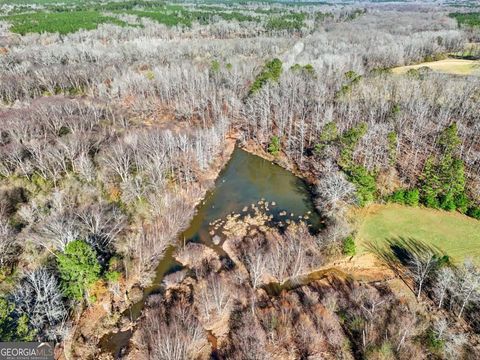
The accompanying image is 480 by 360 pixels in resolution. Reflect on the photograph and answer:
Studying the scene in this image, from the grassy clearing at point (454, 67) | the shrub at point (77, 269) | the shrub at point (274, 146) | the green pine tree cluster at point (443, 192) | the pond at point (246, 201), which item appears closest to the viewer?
the shrub at point (77, 269)

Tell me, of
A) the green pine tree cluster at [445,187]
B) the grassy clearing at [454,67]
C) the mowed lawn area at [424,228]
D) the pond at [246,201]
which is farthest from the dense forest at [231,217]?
the grassy clearing at [454,67]

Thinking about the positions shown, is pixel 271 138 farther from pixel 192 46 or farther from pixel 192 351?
pixel 192 46

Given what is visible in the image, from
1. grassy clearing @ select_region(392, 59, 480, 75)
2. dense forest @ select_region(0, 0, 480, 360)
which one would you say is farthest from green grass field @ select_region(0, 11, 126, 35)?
grassy clearing @ select_region(392, 59, 480, 75)

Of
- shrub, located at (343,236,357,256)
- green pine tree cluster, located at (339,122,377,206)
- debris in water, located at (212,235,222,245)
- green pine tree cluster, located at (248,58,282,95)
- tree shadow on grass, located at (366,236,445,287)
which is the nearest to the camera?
tree shadow on grass, located at (366,236,445,287)

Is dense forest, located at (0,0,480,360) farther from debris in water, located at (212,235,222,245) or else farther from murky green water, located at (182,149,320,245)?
murky green water, located at (182,149,320,245)

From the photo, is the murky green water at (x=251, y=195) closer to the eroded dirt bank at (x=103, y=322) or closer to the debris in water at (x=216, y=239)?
the debris in water at (x=216, y=239)

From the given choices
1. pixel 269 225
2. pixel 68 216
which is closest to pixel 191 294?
pixel 269 225

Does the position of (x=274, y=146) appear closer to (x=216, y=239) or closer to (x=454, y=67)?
(x=216, y=239)
